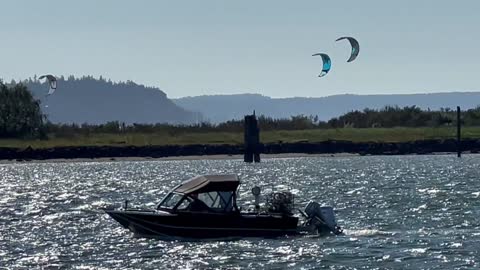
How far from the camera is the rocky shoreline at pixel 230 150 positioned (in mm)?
122438

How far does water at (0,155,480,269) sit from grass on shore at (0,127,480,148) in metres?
31.4

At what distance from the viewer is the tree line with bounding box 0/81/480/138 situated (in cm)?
13650

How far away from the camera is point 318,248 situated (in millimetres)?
42250

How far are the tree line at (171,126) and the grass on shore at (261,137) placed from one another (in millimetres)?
2648

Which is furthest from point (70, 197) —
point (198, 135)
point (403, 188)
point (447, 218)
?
point (198, 135)

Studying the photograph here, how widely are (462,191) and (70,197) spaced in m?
20.2

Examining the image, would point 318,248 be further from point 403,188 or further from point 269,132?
point 269,132

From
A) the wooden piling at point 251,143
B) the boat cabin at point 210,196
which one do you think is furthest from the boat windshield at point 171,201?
the wooden piling at point 251,143

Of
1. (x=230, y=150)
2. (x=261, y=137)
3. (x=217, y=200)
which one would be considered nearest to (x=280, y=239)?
(x=217, y=200)

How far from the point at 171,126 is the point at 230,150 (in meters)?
23.1

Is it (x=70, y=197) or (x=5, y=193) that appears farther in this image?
(x=5, y=193)

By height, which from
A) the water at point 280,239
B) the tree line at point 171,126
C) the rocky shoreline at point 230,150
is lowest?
the water at point 280,239

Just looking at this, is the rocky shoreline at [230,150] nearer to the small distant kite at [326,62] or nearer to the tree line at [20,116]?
the tree line at [20,116]

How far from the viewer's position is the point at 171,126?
5812 inches
